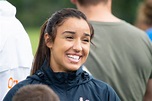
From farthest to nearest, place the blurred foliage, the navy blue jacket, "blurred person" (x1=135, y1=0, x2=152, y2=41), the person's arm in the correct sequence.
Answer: the blurred foliage
"blurred person" (x1=135, y1=0, x2=152, y2=41)
the person's arm
the navy blue jacket

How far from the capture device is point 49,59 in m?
5.12

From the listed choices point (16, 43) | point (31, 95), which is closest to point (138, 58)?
point (16, 43)

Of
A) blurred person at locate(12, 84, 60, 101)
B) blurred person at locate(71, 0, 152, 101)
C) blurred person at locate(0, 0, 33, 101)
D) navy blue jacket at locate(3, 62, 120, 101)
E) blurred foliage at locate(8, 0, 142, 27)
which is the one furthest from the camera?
blurred foliage at locate(8, 0, 142, 27)

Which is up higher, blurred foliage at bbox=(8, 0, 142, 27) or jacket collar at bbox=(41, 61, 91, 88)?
jacket collar at bbox=(41, 61, 91, 88)

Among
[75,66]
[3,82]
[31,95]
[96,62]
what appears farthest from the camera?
[96,62]

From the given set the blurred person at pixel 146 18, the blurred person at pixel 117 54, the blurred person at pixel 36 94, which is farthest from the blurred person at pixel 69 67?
the blurred person at pixel 146 18

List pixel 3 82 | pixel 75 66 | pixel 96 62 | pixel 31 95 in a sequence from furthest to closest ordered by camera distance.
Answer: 1. pixel 96 62
2. pixel 3 82
3. pixel 75 66
4. pixel 31 95

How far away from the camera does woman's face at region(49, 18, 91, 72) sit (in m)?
4.98

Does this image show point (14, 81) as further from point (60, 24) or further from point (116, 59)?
point (116, 59)

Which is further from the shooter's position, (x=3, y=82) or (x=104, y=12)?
(x=104, y=12)

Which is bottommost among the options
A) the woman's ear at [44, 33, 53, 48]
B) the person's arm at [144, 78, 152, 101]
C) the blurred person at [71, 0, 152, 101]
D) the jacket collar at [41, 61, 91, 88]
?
the person's arm at [144, 78, 152, 101]

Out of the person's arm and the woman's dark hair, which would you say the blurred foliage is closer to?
the person's arm

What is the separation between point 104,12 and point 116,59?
416 millimetres

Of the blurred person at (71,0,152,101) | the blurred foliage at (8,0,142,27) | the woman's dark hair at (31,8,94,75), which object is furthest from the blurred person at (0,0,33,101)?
the blurred foliage at (8,0,142,27)
